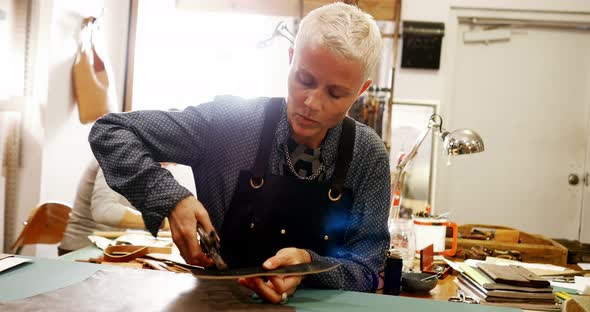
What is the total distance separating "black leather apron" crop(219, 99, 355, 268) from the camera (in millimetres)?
1289

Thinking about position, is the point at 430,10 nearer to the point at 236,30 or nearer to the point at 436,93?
the point at 436,93

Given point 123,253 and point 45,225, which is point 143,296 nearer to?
point 123,253

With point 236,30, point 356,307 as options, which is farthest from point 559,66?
point 356,307

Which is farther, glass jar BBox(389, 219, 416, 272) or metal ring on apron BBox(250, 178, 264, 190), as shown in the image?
glass jar BBox(389, 219, 416, 272)

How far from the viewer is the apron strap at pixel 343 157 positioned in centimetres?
132

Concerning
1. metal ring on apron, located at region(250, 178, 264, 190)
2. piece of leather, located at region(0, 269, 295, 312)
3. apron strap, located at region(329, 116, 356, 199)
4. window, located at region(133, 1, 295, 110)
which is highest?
window, located at region(133, 1, 295, 110)

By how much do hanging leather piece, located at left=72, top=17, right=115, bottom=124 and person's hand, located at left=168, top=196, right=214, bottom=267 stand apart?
2.60 metres

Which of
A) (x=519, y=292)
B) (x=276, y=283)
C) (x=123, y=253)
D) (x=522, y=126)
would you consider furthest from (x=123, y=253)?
(x=522, y=126)

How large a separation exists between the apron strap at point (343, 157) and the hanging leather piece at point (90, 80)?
8.11 feet

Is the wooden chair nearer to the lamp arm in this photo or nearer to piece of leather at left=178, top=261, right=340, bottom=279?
the lamp arm

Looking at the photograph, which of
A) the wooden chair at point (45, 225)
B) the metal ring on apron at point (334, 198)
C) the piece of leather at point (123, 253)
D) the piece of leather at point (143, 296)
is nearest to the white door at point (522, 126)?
the wooden chair at point (45, 225)

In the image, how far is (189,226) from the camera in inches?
40.8

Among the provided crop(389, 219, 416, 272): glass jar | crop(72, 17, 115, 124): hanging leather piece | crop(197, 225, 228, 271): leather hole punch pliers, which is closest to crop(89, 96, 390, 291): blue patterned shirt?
crop(197, 225, 228, 271): leather hole punch pliers

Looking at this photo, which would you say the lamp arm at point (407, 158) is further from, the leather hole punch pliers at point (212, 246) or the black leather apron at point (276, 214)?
the leather hole punch pliers at point (212, 246)
